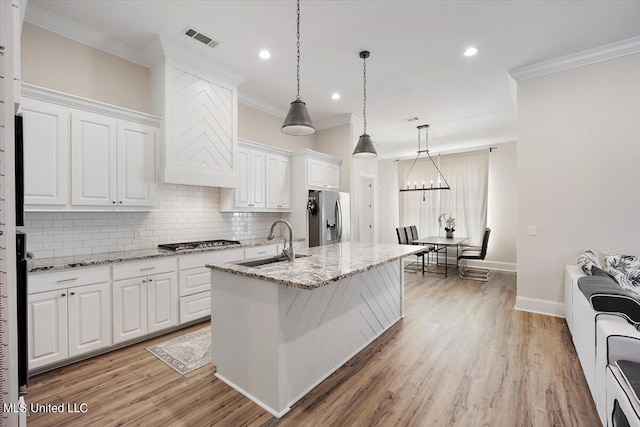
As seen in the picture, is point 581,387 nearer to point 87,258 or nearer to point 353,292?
point 353,292

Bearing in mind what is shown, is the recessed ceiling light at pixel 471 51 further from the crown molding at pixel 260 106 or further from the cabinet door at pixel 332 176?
the crown molding at pixel 260 106

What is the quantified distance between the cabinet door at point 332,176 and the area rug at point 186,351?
314 cm

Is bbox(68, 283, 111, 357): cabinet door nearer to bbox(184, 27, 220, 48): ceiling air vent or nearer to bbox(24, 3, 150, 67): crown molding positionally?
bbox(24, 3, 150, 67): crown molding

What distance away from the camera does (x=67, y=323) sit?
242 cm

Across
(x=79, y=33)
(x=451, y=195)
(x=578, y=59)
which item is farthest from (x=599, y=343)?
(x=451, y=195)

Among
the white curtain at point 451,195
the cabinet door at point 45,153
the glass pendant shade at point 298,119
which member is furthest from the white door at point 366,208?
the cabinet door at point 45,153

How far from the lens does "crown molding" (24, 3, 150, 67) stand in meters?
2.60

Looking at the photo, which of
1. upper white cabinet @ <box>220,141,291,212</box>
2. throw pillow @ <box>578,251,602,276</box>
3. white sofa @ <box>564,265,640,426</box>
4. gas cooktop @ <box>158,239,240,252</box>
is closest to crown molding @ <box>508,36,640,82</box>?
throw pillow @ <box>578,251,602,276</box>

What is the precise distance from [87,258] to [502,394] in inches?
146

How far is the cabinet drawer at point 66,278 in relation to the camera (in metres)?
2.27

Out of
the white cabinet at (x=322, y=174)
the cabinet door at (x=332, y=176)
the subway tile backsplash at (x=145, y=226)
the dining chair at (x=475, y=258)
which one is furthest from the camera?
the dining chair at (x=475, y=258)

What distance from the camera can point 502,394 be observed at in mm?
2090

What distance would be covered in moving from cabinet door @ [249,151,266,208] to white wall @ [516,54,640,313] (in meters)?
3.63

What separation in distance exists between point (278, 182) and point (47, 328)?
322 centimetres
